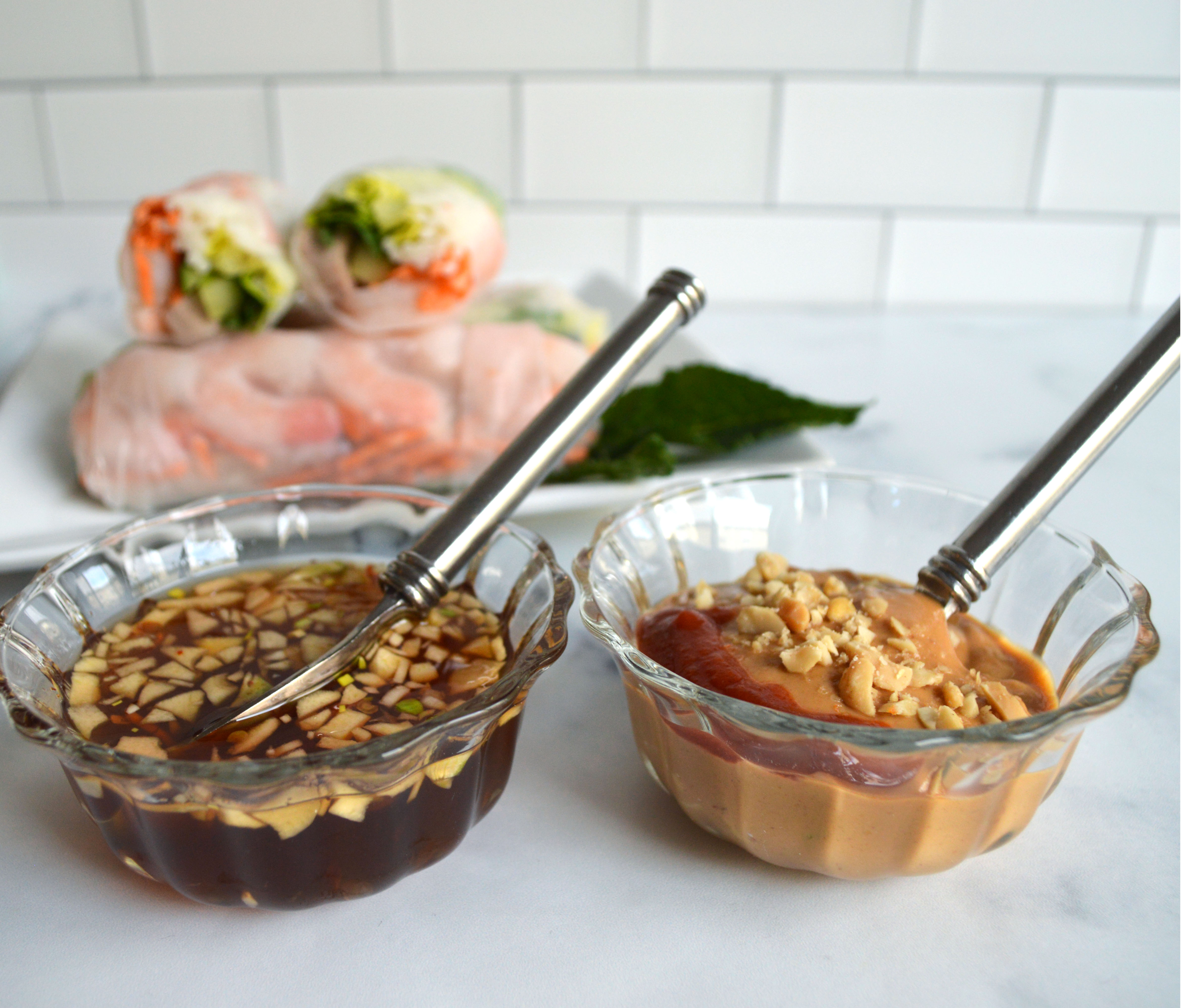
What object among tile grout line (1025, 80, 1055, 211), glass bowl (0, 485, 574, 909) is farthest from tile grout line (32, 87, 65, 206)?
tile grout line (1025, 80, 1055, 211)

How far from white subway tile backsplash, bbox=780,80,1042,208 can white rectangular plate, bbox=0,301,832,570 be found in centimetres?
51

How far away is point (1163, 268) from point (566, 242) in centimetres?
104

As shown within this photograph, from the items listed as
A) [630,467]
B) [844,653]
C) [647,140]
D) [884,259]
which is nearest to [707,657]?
[844,653]

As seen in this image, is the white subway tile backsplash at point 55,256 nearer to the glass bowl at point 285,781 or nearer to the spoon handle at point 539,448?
the glass bowl at point 285,781

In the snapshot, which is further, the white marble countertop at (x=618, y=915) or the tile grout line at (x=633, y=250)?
the tile grout line at (x=633, y=250)

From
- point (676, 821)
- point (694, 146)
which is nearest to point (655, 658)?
point (676, 821)

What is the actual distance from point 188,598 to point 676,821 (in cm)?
37

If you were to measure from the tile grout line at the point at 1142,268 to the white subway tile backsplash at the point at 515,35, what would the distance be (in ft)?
3.01

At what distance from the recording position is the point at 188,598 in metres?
0.71

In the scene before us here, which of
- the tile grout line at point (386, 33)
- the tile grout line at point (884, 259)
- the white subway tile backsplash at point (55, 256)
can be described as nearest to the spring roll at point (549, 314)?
the tile grout line at point (386, 33)

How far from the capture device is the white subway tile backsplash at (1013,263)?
173cm

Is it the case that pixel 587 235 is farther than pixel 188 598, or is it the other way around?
pixel 587 235

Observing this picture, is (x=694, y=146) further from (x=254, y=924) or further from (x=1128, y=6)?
(x=254, y=924)

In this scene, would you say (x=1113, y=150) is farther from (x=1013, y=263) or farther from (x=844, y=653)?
(x=844, y=653)
